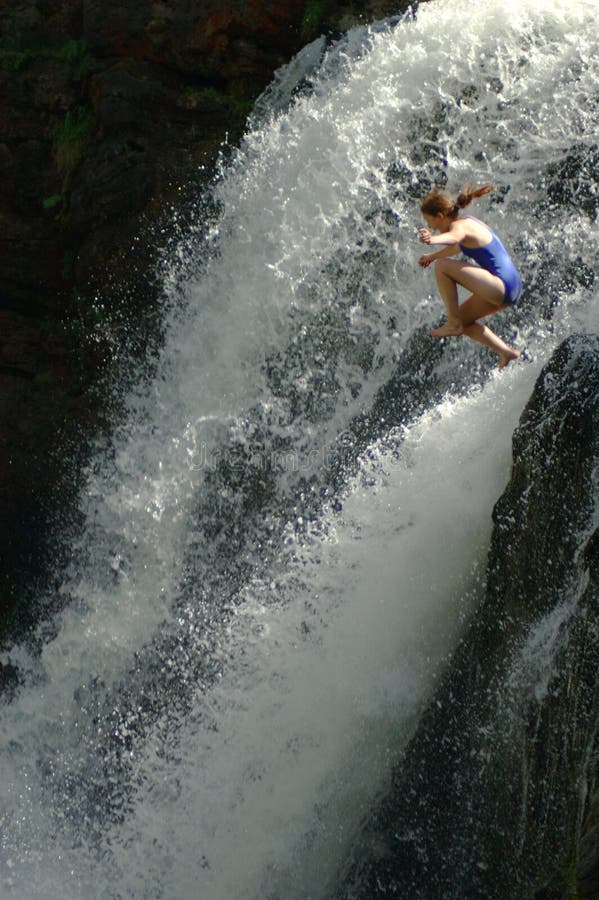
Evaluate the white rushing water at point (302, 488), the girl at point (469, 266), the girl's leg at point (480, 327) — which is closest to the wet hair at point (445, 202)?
the girl at point (469, 266)

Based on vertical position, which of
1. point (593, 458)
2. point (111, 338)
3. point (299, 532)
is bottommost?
point (299, 532)

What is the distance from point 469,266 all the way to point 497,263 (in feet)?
0.45

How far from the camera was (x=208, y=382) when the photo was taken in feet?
27.6

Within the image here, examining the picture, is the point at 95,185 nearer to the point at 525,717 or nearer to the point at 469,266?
the point at 469,266

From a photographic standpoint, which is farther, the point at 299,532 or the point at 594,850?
the point at 299,532

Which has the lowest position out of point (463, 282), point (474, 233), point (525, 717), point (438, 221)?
point (525, 717)

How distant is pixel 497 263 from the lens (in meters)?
5.45

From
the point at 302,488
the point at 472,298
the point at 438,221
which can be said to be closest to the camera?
the point at 438,221

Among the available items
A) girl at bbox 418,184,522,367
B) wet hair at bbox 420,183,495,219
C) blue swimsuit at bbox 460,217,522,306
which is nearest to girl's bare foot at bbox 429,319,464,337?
girl at bbox 418,184,522,367

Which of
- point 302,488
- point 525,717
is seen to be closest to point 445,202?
point 525,717

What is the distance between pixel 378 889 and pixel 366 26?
656 centimetres

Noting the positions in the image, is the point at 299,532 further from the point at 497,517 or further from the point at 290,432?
the point at 497,517

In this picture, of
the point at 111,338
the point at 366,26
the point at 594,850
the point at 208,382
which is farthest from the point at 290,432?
the point at 594,850

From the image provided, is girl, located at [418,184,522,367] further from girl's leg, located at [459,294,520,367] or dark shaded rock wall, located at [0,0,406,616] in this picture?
dark shaded rock wall, located at [0,0,406,616]
